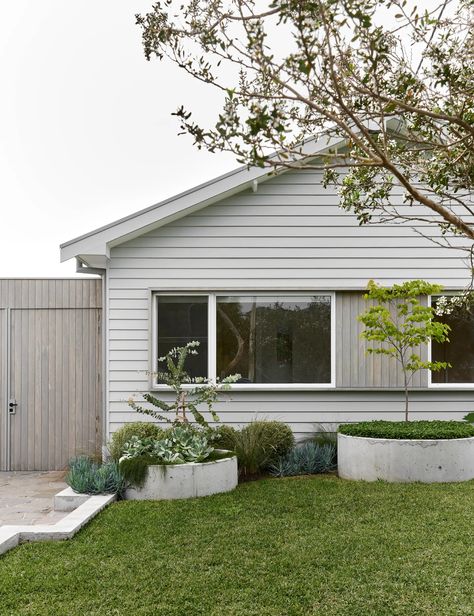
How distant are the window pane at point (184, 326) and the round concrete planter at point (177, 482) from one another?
74.1 inches

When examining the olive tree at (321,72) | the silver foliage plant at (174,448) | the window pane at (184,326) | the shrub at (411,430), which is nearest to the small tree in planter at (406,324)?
the shrub at (411,430)

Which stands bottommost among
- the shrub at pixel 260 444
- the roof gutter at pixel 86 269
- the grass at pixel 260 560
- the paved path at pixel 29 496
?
the paved path at pixel 29 496

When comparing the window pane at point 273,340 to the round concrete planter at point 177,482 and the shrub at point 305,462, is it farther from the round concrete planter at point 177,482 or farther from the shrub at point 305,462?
the round concrete planter at point 177,482

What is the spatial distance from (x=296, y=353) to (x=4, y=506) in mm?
4063

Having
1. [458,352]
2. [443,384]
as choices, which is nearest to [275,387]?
[443,384]

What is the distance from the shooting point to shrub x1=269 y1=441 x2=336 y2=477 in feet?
24.9

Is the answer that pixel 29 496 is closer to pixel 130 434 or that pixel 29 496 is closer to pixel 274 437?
pixel 130 434

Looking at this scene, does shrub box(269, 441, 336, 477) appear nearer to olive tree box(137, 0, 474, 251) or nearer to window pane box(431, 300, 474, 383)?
window pane box(431, 300, 474, 383)

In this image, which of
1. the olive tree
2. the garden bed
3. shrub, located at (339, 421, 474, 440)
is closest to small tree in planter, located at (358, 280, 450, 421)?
shrub, located at (339, 421, 474, 440)

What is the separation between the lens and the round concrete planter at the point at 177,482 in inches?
253

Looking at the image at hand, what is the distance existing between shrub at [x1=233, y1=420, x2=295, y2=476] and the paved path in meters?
2.26

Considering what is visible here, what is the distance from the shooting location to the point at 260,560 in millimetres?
4602

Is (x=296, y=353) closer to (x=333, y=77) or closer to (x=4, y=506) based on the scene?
(x=4, y=506)

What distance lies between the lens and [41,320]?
8.70 meters
